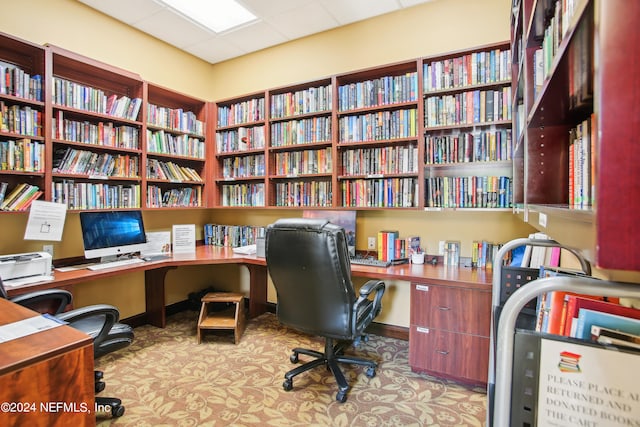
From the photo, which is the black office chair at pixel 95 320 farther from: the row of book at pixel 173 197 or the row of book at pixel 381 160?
the row of book at pixel 381 160

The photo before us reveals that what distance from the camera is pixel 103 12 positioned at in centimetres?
296

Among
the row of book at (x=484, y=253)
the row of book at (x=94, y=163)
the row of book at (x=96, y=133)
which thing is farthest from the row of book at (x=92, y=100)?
the row of book at (x=484, y=253)

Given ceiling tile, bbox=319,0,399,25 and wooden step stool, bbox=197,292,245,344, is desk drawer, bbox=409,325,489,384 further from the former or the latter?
ceiling tile, bbox=319,0,399,25

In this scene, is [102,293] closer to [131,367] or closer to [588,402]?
[131,367]

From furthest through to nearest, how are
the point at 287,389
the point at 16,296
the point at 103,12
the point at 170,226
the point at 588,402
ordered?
1. the point at 170,226
2. the point at 103,12
3. the point at 287,389
4. the point at 16,296
5. the point at 588,402

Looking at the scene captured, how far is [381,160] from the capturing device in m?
2.84

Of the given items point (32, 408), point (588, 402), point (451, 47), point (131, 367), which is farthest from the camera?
point (451, 47)

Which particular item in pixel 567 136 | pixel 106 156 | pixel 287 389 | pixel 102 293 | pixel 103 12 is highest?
pixel 103 12

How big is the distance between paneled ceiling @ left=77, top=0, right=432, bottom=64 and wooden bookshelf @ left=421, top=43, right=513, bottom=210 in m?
0.84

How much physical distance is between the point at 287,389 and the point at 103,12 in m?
3.64

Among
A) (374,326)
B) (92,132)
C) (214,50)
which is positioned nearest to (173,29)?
(214,50)

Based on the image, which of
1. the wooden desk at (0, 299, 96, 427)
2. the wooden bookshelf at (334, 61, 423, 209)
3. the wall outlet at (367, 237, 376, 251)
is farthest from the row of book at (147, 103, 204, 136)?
the wooden desk at (0, 299, 96, 427)

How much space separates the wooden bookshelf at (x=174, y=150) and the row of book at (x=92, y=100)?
144mm

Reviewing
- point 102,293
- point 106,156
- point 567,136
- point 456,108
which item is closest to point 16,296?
point 102,293
